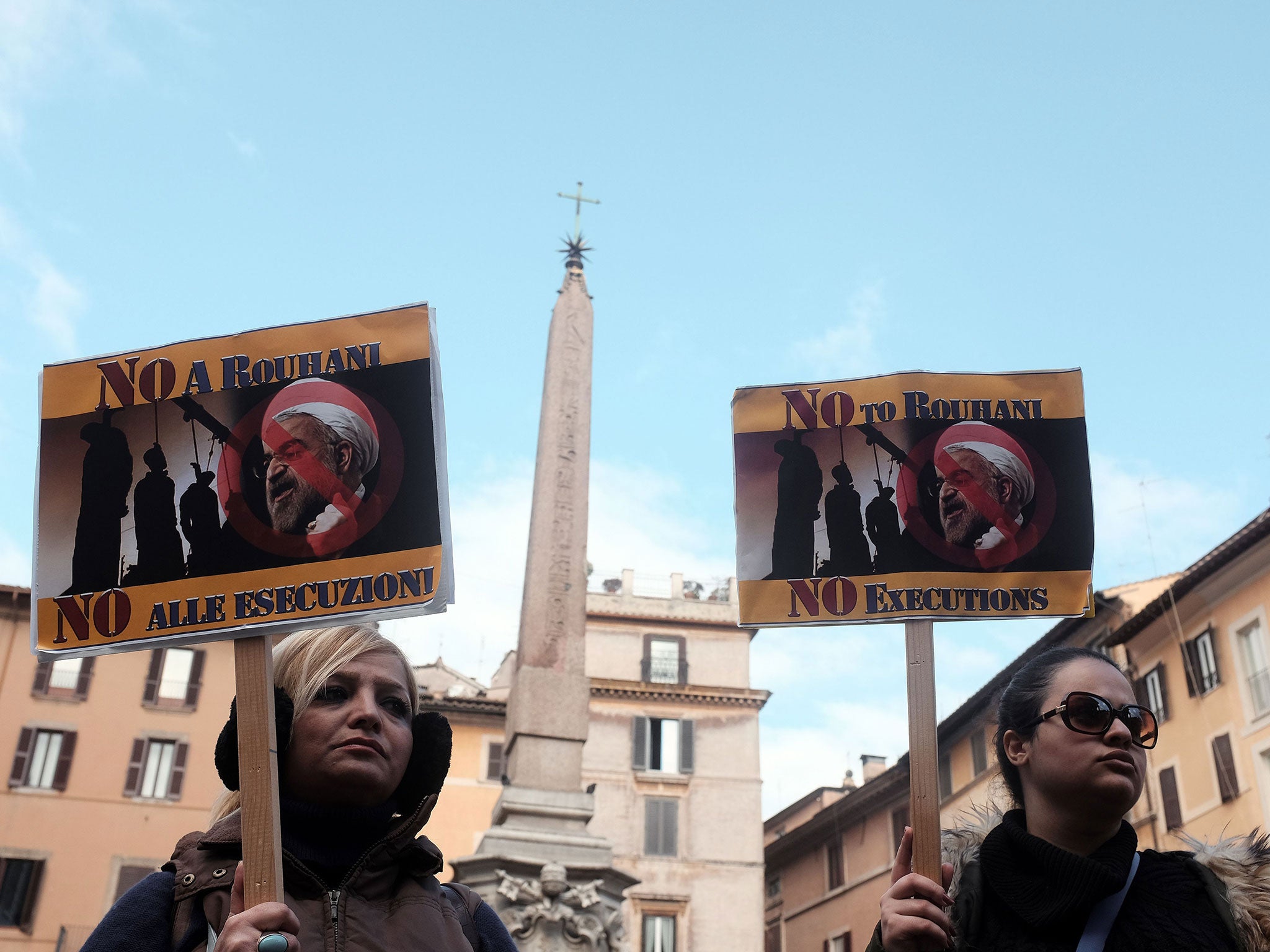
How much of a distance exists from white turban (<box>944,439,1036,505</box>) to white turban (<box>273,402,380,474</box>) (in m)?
1.46

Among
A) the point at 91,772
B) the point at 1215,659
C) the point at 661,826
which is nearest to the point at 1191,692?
the point at 1215,659

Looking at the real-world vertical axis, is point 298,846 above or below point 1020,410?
below

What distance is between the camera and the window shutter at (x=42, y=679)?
2930 centimetres

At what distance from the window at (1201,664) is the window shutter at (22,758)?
24.0 metres

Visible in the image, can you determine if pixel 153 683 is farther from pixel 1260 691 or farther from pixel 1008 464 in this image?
pixel 1008 464

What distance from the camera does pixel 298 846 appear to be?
2.67 metres

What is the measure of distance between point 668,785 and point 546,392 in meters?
20.8

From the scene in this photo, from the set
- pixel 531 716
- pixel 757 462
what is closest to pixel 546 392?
pixel 531 716

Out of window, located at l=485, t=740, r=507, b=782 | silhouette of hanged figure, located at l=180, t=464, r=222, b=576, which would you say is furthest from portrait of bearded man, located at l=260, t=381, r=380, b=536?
window, located at l=485, t=740, r=507, b=782

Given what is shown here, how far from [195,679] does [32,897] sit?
5.62m

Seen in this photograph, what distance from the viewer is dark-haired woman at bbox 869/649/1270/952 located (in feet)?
8.26

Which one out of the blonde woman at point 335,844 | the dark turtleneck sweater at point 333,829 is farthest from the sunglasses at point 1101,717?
the dark turtleneck sweater at point 333,829

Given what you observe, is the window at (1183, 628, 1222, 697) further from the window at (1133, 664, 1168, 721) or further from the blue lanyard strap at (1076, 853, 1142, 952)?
the blue lanyard strap at (1076, 853, 1142, 952)

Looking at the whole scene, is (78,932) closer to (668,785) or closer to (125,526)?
(668,785)
